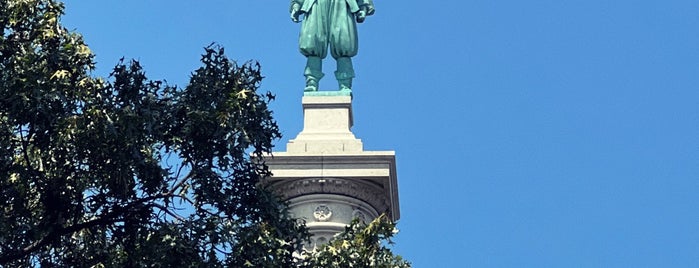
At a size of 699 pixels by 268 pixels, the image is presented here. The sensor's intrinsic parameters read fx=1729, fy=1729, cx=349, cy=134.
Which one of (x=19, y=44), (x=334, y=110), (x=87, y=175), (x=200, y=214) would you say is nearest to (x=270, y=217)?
(x=200, y=214)

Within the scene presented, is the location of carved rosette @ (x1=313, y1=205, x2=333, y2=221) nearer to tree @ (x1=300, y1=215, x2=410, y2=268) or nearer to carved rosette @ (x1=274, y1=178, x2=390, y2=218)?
carved rosette @ (x1=274, y1=178, x2=390, y2=218)

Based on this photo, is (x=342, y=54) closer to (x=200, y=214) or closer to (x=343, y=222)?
(x=343, y=222)

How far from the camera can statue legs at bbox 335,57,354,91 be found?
107ft

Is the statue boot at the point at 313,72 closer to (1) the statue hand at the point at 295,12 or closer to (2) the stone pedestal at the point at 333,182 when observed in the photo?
(1) the statue hand at the point at 295,12

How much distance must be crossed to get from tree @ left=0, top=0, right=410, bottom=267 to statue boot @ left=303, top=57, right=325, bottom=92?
1013 centimetres

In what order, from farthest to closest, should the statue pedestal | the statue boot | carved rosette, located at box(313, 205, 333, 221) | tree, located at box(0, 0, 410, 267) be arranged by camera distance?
1. the statue boot
2. the statue pedestal
3. carved rosette, located at box(313, 205, 333, 221)
4. tree, located at box(0, 0, 410, 267)

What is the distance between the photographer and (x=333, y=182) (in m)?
29.8

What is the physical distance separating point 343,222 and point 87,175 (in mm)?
8954

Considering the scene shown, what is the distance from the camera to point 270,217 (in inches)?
854

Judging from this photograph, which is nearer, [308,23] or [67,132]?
[67,132]

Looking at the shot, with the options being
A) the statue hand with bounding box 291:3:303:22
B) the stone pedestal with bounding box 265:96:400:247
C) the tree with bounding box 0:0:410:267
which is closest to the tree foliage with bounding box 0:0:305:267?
the tree with bounding box 0:0:410:267

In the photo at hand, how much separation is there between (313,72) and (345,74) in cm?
60

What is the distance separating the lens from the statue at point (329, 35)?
3275cm

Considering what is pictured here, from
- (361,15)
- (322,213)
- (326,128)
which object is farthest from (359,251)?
(361,15)
